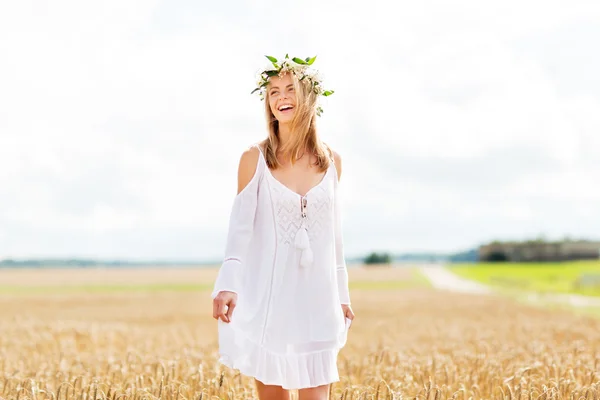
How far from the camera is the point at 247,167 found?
4.56 metres

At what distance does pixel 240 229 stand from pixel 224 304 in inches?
17.6

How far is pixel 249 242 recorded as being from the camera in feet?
15.1

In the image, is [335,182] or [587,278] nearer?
[335,182]

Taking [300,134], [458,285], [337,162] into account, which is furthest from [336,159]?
[458,285]

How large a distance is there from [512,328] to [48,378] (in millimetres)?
11387

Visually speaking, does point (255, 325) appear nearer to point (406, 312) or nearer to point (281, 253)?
point (281, 253)

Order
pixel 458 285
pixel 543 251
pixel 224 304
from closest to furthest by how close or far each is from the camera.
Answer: pixel 224 304 → pixel 458 285 → pixel 543 251

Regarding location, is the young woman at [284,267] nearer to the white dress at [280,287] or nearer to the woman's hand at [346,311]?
the white dress at [280,287]

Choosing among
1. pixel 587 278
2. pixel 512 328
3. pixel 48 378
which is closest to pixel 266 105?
pixel 48 378

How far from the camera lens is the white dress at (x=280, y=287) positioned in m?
4.43

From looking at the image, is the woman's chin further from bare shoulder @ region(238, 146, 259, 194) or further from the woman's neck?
bare shoulder @ region(238, 146, 259, 194)

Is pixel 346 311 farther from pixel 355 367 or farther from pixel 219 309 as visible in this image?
pixel 355 367

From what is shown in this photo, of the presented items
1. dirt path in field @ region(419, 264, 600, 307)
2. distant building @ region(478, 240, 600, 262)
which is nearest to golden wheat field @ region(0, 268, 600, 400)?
dirt path in field @ region(419, 264, 600, 307)

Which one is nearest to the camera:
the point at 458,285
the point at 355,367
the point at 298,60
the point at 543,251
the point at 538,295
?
the point at 298,60
